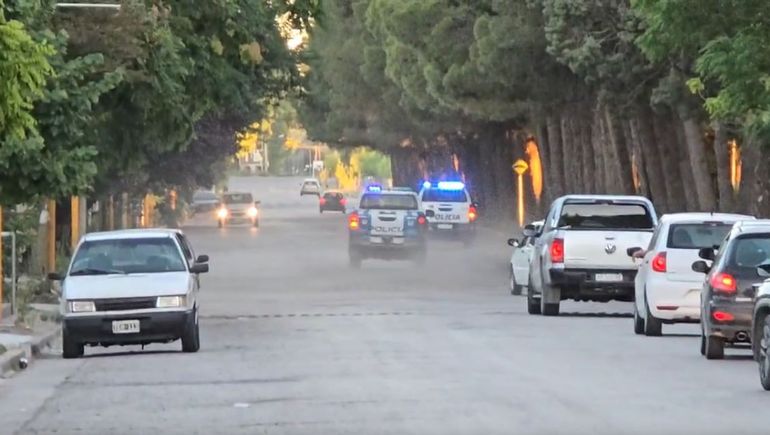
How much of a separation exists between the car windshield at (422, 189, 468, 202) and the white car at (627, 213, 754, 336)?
39.1 meters

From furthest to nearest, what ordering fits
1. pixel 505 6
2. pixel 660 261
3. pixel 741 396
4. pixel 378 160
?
pixel 378 160 → pixel 505 6 → pixel 660 261 → pixel 741 396

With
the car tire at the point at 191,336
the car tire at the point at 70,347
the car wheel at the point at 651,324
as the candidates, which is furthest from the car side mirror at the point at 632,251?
the car tire at the point at 70,347

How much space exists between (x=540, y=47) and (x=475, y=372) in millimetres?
30870

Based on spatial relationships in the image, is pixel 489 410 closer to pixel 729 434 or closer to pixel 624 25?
pixel 729 434

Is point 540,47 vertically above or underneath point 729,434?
above

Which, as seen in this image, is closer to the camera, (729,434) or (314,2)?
(729,434)

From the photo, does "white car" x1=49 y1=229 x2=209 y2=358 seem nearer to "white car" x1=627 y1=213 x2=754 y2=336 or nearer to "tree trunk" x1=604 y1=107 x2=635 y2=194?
"white car" x1=627 y1=213 x2=754 y2=336

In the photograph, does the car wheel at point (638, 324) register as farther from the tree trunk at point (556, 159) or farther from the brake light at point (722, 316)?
the tree trunk at point (556, 159)

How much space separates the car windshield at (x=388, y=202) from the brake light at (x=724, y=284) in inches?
1035

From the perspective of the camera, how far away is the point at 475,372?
782 inches

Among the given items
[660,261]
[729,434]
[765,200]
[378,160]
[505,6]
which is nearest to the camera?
[729,434]

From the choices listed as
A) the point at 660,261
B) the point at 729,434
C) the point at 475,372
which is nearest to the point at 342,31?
the point at 660,261

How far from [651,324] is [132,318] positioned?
7.05m

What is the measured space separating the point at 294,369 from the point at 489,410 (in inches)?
200
